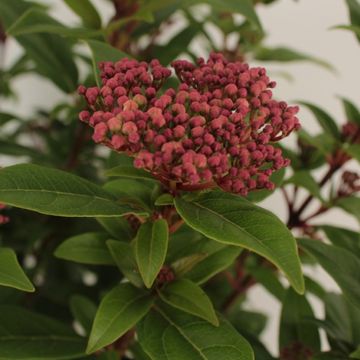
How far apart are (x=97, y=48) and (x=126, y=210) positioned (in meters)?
0.22

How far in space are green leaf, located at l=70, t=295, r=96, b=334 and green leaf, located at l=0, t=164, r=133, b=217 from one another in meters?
0.30

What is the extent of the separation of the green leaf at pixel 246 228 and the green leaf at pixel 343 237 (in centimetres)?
28

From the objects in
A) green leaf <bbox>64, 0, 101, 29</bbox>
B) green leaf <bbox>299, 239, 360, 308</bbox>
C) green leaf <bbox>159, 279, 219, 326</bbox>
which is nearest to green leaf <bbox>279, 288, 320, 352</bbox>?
green leaf <bbox>299, 239, 360, 308</bbox>

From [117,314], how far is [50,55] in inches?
18.4

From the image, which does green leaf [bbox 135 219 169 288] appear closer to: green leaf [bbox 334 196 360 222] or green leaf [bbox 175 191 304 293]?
green leaf [bbox 175 191 304 293]

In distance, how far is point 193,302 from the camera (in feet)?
1.85

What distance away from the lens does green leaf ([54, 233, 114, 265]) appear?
63cm

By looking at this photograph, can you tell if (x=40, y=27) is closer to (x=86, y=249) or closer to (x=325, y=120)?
(x=86, y=249)

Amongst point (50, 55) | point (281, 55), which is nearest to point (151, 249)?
point (50, 55)

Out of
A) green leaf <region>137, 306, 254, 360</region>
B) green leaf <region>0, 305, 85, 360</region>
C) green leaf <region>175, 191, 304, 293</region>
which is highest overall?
green leaf <region>175, 191, 304, 293</region>

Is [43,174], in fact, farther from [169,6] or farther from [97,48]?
[169,6]

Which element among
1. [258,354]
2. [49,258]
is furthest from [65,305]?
[258,354]

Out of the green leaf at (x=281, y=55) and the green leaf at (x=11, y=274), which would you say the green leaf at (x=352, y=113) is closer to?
the green leaf at (x=281, y=55)

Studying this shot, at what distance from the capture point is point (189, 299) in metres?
0.57
